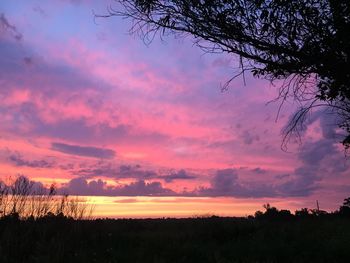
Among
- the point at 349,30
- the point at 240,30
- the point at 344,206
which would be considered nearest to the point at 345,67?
the point at 349,30

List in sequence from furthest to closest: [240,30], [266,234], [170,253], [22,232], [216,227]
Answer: [216,227] → [266,234] → [22,232] → [170,253] → [240,30]

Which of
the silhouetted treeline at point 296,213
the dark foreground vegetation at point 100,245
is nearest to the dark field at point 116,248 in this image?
the dark foreground vegetation at point 100,245

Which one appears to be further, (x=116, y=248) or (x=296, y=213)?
(x=296, y=213)

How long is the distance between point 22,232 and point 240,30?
1019 centimetres

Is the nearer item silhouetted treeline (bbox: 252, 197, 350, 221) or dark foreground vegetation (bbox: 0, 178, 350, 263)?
dark foreground vegetation (bbox: 0, 178, 350, 263)

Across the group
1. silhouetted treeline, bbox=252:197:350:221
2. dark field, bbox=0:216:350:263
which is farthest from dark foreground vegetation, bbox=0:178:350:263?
silhouetted treeline, bbox=252:197:350:221

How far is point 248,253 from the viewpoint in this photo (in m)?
16.0

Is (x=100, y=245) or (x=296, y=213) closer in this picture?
(x=100, y=245)

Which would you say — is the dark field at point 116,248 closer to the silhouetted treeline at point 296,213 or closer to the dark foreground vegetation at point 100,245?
the dark foreground vegetation at point 100,245

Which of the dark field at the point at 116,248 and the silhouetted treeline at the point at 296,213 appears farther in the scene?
the silhouetted treeline at the point at 296,213

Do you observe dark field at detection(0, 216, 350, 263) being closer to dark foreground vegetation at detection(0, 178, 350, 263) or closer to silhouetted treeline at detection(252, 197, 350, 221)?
dark foreground vegetation at detection(0, 178, 350, 263)

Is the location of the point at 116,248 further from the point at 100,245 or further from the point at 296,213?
the point at 296,213

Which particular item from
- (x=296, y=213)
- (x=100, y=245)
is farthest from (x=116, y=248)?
(x=296, y=213)

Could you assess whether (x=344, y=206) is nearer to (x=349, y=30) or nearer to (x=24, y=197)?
(x=24, y=197)
